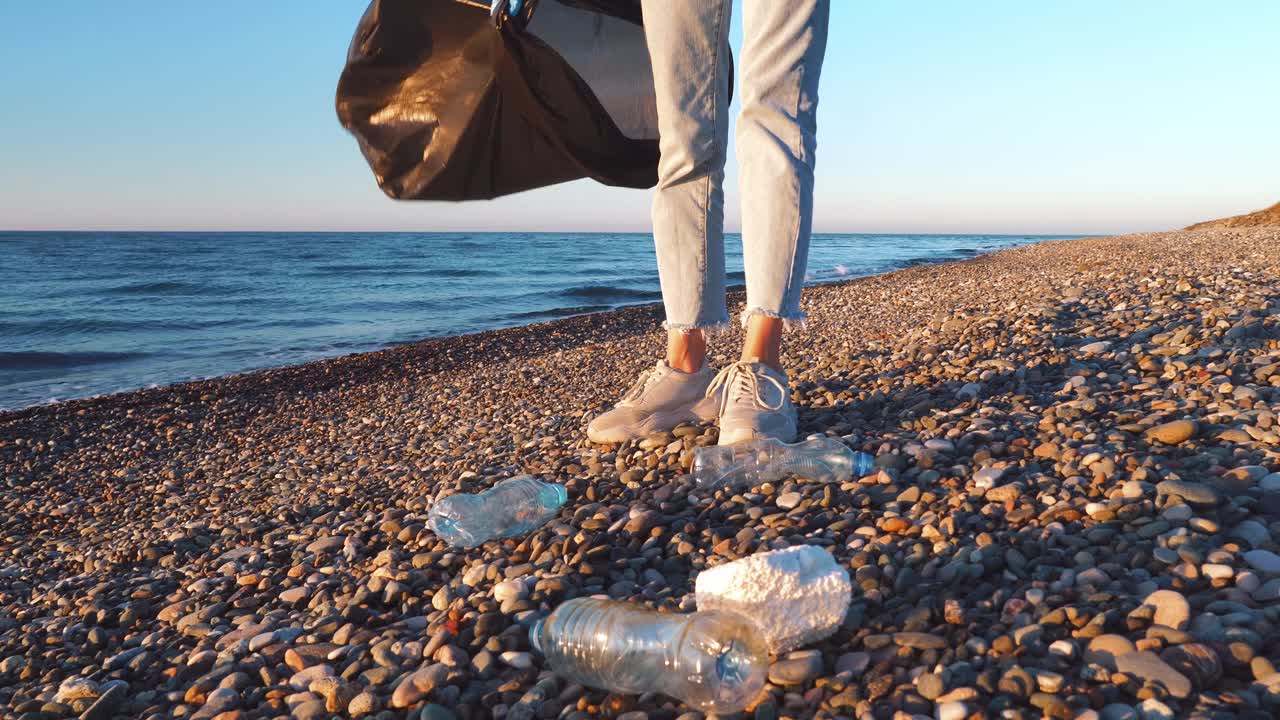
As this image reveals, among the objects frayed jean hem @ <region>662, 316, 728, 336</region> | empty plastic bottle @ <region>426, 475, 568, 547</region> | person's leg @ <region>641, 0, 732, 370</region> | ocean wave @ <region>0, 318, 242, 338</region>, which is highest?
person's leg @ <region>641, 0, 732, 370</region>

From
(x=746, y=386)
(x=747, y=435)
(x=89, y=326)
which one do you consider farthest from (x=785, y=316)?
(x=89, y=326)

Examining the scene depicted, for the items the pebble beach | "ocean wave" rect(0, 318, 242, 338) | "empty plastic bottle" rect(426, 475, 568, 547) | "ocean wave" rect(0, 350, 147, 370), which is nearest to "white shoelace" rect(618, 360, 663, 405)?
the pebble beach

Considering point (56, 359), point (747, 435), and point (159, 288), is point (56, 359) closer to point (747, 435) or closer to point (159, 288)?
point (159, 288)

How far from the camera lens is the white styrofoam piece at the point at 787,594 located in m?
1.45

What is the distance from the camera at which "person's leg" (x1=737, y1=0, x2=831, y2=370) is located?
2.24 metres

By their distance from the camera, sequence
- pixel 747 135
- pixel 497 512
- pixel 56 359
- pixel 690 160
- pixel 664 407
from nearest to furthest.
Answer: pixel 497 512, pixel 747 135, pixel 690 160, pixel 664 407, pixel 56 359

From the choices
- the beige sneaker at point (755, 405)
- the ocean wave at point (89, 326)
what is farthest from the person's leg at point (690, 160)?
the ocean wave at point (89, 326)

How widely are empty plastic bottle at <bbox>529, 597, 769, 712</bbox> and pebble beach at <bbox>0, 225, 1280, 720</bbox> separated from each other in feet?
0.14

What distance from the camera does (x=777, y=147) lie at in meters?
2.35

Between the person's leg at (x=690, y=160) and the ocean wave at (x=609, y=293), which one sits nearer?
the person's leg at (x=690, y=160)

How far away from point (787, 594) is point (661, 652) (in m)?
0.26

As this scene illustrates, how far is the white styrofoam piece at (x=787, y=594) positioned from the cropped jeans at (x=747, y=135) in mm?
1030

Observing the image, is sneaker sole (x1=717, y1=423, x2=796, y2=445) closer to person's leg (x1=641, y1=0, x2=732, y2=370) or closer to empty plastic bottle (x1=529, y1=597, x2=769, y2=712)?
person's leg (x1=641, y1=0, x2=732, y2=370)

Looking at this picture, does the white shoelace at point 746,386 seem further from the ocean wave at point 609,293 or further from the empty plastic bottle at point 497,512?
the ocean wave at point 609,293
